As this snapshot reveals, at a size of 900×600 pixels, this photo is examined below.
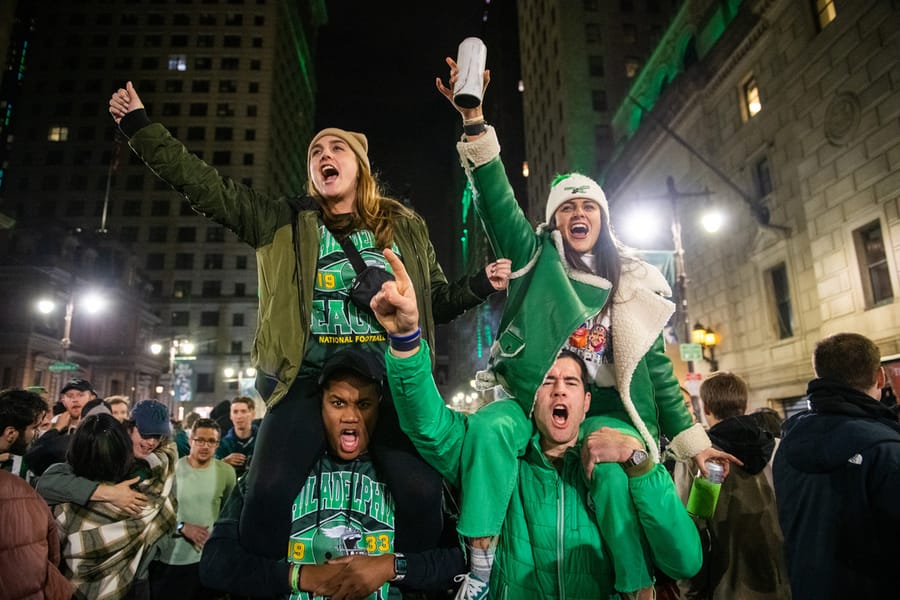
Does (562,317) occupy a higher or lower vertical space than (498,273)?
lower

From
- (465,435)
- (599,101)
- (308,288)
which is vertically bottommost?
(465,435)

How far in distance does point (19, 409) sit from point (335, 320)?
4220 mm

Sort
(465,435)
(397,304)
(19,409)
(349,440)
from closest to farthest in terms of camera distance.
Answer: (397,304)
(465,435)
(349,440)
(19,409)

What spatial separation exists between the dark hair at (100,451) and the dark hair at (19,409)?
1.16m

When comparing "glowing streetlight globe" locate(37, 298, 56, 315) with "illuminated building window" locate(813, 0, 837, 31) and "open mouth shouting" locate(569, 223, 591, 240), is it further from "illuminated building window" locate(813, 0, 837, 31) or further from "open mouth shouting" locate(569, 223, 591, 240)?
"illuminated building window" locate(813, 0, 837, 31)

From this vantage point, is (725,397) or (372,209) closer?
(372,209)

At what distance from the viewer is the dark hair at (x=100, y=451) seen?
4.53 m

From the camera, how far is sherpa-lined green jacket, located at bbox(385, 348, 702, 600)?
2621 mm

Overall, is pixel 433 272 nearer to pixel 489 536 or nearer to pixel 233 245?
pixel 489 536

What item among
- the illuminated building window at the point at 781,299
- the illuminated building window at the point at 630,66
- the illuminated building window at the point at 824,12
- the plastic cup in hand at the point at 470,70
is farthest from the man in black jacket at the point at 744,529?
the illuminated building window at the point at 630,66

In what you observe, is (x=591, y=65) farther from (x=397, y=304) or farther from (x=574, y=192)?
(x=397, y=304)

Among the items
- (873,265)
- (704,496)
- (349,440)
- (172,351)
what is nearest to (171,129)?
(172,351)

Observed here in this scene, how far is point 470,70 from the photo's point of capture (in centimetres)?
318

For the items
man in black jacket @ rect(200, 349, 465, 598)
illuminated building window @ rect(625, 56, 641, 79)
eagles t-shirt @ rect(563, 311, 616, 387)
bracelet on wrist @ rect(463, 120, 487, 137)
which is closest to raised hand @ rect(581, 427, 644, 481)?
eagles t-shirt @ rect(563, 311, 616, 387)
